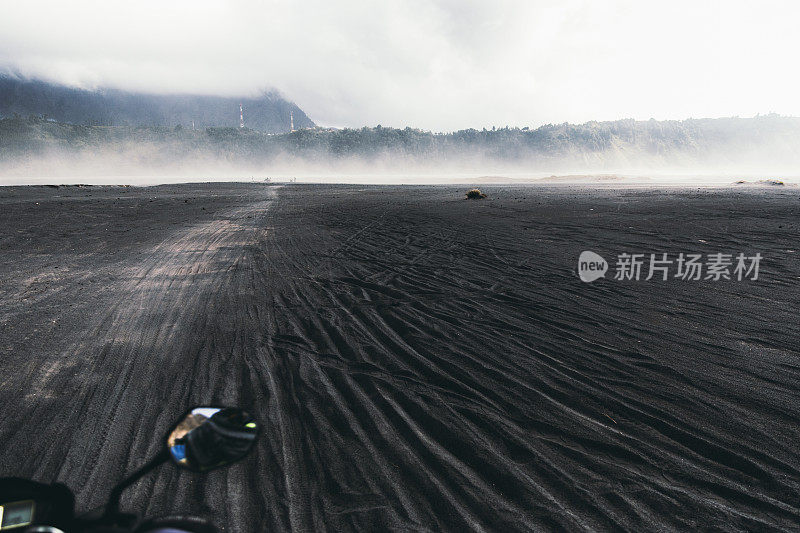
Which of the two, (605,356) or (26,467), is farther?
(605,356)

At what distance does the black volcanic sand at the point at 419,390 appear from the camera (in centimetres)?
221

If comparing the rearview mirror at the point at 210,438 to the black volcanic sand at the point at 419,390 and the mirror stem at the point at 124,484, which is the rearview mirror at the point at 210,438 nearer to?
the mirror stem at the point at 124,484

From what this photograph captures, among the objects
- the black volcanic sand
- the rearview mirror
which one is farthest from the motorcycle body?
the black volcanic sand

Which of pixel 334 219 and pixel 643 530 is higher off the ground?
pixel 334 219

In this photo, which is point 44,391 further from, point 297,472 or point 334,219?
point 334,219

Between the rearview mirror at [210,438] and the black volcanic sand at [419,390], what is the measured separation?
0.60 m

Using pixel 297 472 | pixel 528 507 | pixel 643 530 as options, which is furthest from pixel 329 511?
pixel 643 530

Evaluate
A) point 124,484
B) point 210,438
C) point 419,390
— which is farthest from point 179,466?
point 419,390

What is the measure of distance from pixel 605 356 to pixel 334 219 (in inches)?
526

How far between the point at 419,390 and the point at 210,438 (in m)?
1.98

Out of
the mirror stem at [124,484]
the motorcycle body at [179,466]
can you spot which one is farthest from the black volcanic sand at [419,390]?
the motorcycle body at [179,466]

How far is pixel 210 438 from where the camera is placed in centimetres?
171

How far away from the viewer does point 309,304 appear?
5535 mm

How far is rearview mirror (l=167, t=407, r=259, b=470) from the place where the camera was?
163 cm
